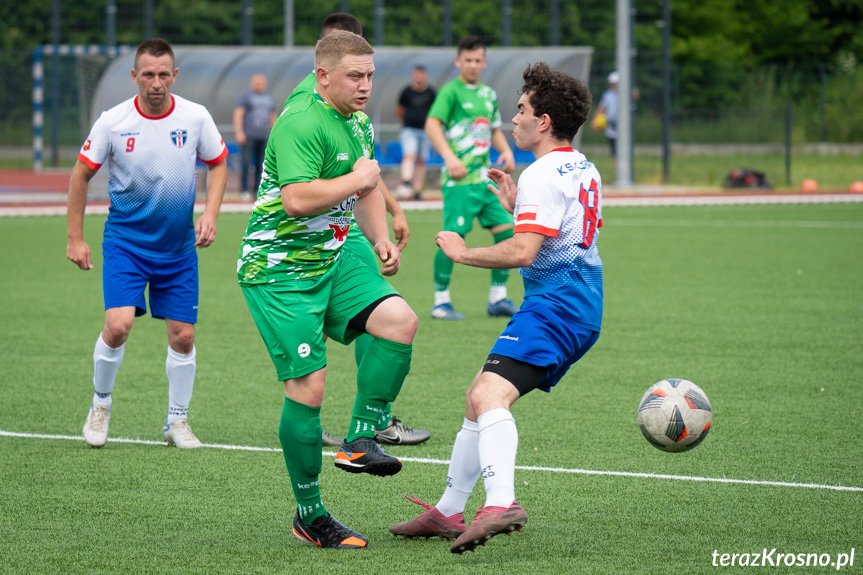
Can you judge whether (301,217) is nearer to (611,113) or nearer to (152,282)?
(152,282)

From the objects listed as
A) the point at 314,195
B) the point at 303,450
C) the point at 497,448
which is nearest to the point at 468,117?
the point at 314,195

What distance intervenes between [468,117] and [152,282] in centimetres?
505

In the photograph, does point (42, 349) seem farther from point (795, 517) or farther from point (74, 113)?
point (74, 113)

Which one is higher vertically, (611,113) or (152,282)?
(611,113)

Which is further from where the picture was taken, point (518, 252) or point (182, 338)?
point (182, 338)

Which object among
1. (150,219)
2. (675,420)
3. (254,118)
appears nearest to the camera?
(675,420)

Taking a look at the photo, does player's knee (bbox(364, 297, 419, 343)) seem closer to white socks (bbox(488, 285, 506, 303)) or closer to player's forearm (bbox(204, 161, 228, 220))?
player's forearm (bbox(204, 161, 228, 220))

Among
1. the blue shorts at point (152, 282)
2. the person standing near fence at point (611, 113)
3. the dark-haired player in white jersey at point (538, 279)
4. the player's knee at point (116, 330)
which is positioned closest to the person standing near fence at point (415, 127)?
the person standing near fence at point (611, 113)

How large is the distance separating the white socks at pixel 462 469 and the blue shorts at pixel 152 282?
220cm

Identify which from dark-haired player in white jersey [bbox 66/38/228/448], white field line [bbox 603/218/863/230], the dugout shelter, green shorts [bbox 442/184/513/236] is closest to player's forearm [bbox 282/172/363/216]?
dark-haired player in white jersey [bbox 66/38/228/448]

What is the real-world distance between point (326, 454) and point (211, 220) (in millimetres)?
1383

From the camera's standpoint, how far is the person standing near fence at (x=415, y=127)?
21.3m

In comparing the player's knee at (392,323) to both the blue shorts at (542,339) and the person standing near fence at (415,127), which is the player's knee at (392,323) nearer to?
the blue shorts at (542,339)

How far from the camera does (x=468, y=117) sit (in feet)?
34.8
